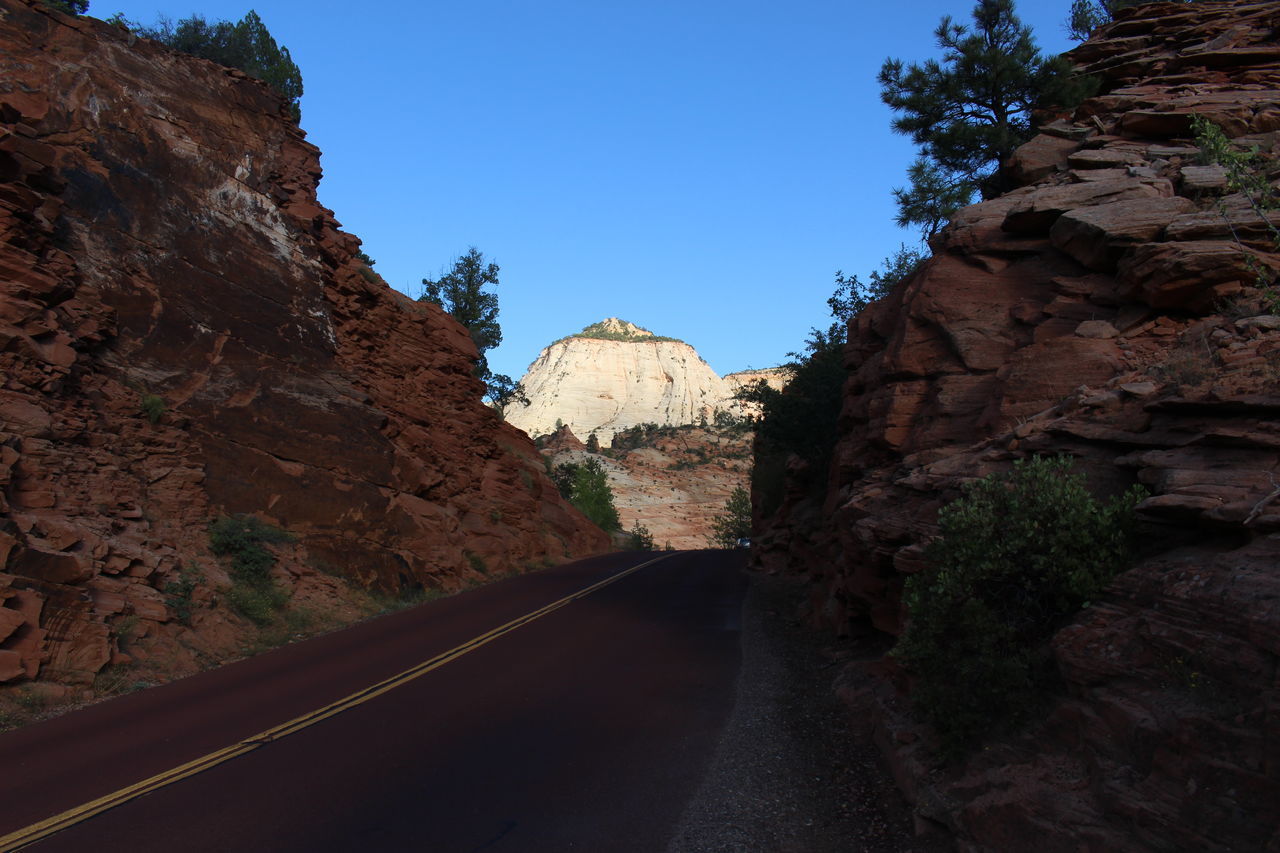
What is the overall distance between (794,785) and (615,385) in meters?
135

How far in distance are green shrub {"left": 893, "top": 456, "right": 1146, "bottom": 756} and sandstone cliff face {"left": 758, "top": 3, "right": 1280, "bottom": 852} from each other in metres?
0.24

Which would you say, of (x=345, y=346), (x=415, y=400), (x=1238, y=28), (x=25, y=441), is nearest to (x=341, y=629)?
(x=25, y=441)

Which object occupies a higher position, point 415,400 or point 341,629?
point 415,400

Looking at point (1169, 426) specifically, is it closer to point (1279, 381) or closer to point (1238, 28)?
point (1279, 381)

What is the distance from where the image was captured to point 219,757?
281 inches

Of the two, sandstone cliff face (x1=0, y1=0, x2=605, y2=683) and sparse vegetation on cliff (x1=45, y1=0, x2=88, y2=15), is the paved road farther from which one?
sparse vegetation on cliff (x1=45, y1=0, x2=88, y2=15)

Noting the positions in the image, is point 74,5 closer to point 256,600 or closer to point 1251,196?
point 256,600

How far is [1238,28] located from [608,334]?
141546 millimetres

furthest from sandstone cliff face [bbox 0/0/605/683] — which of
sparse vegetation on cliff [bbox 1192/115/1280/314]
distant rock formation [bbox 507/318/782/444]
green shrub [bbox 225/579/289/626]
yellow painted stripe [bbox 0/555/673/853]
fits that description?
distant rock formation [bbox 507/318/782/444]

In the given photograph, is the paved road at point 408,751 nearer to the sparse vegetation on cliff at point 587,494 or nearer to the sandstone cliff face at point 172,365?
the sandstone cliff face at point 172,365

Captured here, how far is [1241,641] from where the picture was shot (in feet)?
12.7

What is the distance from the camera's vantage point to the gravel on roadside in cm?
561

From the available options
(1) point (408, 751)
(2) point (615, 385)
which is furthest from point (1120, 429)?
(2) point (615, 385)

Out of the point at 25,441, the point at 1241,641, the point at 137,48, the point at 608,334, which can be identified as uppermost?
the point at 608,334
